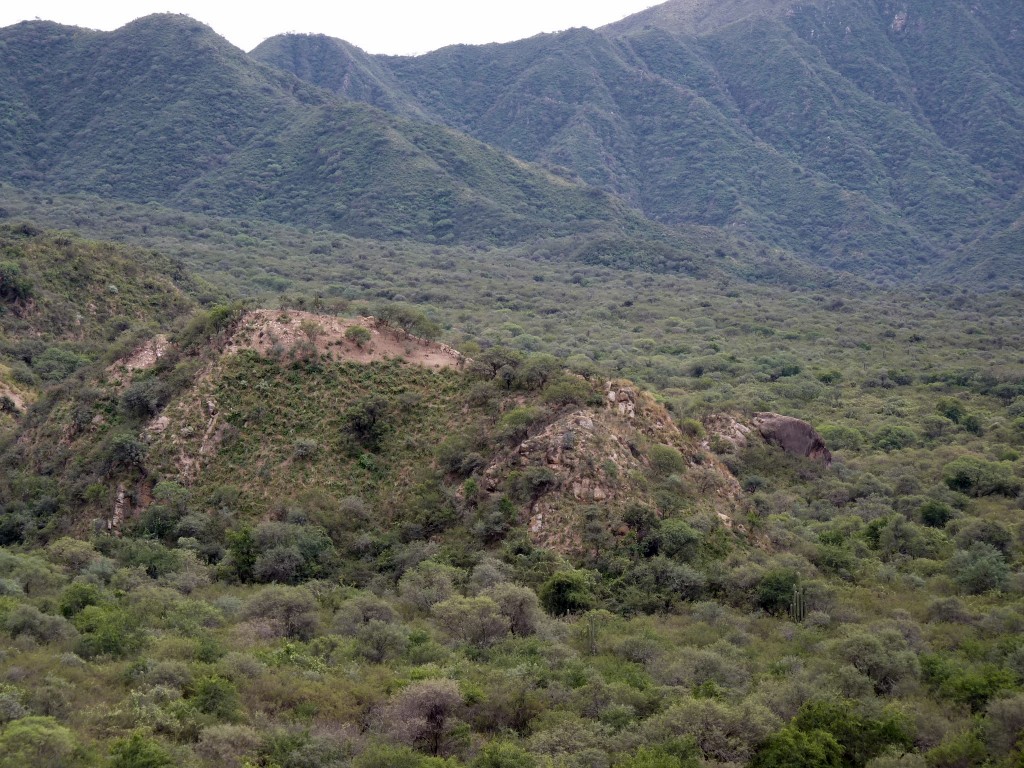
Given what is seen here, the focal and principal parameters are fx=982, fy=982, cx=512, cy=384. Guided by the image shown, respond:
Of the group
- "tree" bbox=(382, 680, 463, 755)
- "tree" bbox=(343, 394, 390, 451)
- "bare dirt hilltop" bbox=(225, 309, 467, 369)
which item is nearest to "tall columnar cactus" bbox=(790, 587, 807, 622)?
"tree" bbox=(382, 680, 463, 755)

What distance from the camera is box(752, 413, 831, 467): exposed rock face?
4431cm

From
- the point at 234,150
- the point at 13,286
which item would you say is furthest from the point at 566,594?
the point at 234,150

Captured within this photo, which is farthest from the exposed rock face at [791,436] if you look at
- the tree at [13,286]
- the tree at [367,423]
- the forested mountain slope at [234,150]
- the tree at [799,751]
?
the forested mountain slope at [234,150]

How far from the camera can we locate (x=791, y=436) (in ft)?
146

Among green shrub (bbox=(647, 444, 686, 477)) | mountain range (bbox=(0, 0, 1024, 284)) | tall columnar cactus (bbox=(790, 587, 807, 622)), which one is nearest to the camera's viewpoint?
tall columnar cactus (bbox=(790, 587, 807, 622))

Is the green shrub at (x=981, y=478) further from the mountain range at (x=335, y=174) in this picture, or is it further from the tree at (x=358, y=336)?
the mountain range at (x=335, y=174)

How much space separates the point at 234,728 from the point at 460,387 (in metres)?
19.8

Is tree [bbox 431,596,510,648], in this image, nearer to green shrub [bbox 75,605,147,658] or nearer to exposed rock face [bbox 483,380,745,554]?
exposed rock face [bbox 483,380,745,554]

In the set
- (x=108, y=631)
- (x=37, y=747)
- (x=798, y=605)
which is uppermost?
(x=37, y=747)

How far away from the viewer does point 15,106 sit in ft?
504

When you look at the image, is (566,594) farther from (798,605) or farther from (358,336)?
(358,336)

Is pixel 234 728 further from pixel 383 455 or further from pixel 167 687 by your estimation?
pixel 383 455

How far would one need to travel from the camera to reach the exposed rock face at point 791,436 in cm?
4431

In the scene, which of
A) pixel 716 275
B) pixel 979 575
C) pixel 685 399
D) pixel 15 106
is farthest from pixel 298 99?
pixel 979 575
